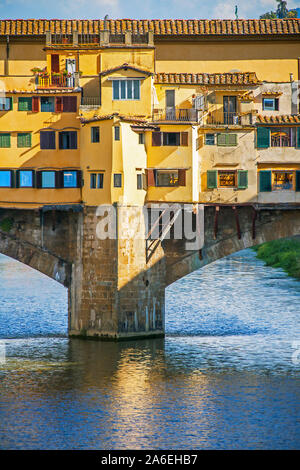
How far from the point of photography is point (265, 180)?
59625 mm

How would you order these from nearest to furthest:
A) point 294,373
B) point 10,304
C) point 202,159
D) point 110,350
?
point 294,373
point 110,350
point 202,159
point 10,304

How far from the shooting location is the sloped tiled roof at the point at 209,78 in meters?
59.5

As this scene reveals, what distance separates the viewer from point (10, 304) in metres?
70.9

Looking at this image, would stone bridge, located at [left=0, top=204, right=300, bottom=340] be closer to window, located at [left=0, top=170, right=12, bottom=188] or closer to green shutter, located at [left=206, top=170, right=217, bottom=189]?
green shutter, located at [left=206, top=170, right=217, bottom=189]

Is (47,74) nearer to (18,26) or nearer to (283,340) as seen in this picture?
(18,26)

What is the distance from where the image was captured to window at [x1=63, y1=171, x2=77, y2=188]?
5919cm

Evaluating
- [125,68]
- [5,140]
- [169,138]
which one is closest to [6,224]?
[5,140]

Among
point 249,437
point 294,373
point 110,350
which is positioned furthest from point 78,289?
point 249,437

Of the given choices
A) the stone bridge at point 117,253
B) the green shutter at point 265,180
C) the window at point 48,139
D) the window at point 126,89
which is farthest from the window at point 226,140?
the window at point 48,139

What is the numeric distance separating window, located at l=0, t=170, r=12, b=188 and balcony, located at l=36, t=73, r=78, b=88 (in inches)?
213

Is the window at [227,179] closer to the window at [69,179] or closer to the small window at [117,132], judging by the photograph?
the small window at [117,132]

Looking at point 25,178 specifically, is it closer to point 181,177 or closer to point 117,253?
point 117,253

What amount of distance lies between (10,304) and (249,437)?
103ft
